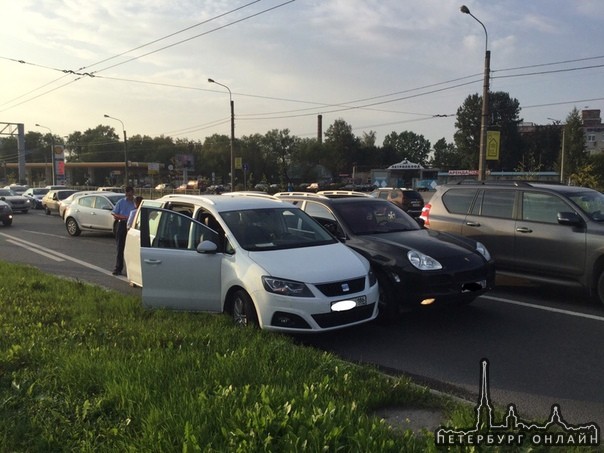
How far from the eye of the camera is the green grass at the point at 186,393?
10.1ft

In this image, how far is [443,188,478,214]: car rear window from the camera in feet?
30.8

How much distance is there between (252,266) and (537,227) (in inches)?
187

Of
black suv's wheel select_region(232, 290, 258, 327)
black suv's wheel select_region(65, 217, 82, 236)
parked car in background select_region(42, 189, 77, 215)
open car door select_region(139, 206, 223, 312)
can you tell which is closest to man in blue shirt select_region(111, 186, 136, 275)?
open car door select_region(139, 206, 223, 312)

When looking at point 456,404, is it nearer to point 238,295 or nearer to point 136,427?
point 136,427

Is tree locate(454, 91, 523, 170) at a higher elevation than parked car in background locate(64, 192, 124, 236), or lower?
higher

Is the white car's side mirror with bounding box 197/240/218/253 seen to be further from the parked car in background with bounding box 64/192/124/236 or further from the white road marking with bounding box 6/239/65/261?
the parked car in background with bounding box 64/192/124/236

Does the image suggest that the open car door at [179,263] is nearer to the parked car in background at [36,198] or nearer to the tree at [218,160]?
the parked car in background at [36,198]

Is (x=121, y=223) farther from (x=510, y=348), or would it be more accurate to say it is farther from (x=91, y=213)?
(x=91, y=213)

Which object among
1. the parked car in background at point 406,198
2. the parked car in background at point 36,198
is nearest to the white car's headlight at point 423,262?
the parked car in background at point 406,198

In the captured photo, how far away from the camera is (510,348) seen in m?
5.69

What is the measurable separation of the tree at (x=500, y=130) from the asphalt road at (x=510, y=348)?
87844mm

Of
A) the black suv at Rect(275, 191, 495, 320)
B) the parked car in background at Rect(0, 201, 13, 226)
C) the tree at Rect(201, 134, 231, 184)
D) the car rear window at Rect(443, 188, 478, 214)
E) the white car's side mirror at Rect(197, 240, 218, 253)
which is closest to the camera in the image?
the white car's side mirror at Rect(197, 240, 218, 253)

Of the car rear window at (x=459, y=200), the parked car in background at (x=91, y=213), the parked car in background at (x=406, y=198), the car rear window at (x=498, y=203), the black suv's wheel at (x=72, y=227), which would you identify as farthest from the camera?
the parked car in background at (x=406, y=198)

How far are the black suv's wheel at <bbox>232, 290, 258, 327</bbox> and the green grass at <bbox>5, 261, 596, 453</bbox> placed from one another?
0.91 ft
